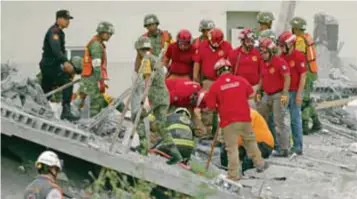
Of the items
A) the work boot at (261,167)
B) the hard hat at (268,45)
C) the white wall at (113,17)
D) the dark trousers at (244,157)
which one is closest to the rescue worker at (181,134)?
the dark trousers at (244,157)

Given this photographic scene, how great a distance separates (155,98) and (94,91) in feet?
3.78

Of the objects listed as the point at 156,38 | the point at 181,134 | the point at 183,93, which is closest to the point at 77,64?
the point at 156,38

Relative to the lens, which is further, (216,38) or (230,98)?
(216,38)

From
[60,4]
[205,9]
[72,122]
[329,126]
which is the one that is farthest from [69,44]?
[72,122]

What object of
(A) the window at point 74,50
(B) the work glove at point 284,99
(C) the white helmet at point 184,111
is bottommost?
(A) the window at point 74,50

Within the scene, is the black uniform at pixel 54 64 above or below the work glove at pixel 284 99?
above

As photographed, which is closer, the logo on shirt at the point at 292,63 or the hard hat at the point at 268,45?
the hard hat at the point at 268,45

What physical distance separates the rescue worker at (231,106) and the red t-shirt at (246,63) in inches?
53.9

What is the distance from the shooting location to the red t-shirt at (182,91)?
1401 centimetres

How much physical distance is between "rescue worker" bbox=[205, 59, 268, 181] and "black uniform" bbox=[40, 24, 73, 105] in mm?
2123

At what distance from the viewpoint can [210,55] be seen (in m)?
14.4

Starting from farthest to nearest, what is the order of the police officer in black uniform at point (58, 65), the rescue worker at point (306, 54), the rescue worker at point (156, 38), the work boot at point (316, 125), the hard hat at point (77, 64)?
the work boot at point (316, 125) → the rescue worker at point (306, 54) → the rescue worker at point (156, 38) → the hard hat at point (77, 64) → the police officer in black uniform at point (58, 65)

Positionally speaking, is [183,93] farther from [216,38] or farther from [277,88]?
[277,88]

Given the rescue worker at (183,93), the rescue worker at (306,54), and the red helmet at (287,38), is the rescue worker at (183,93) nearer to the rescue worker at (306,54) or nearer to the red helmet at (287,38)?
the red helmet at (287,38)
